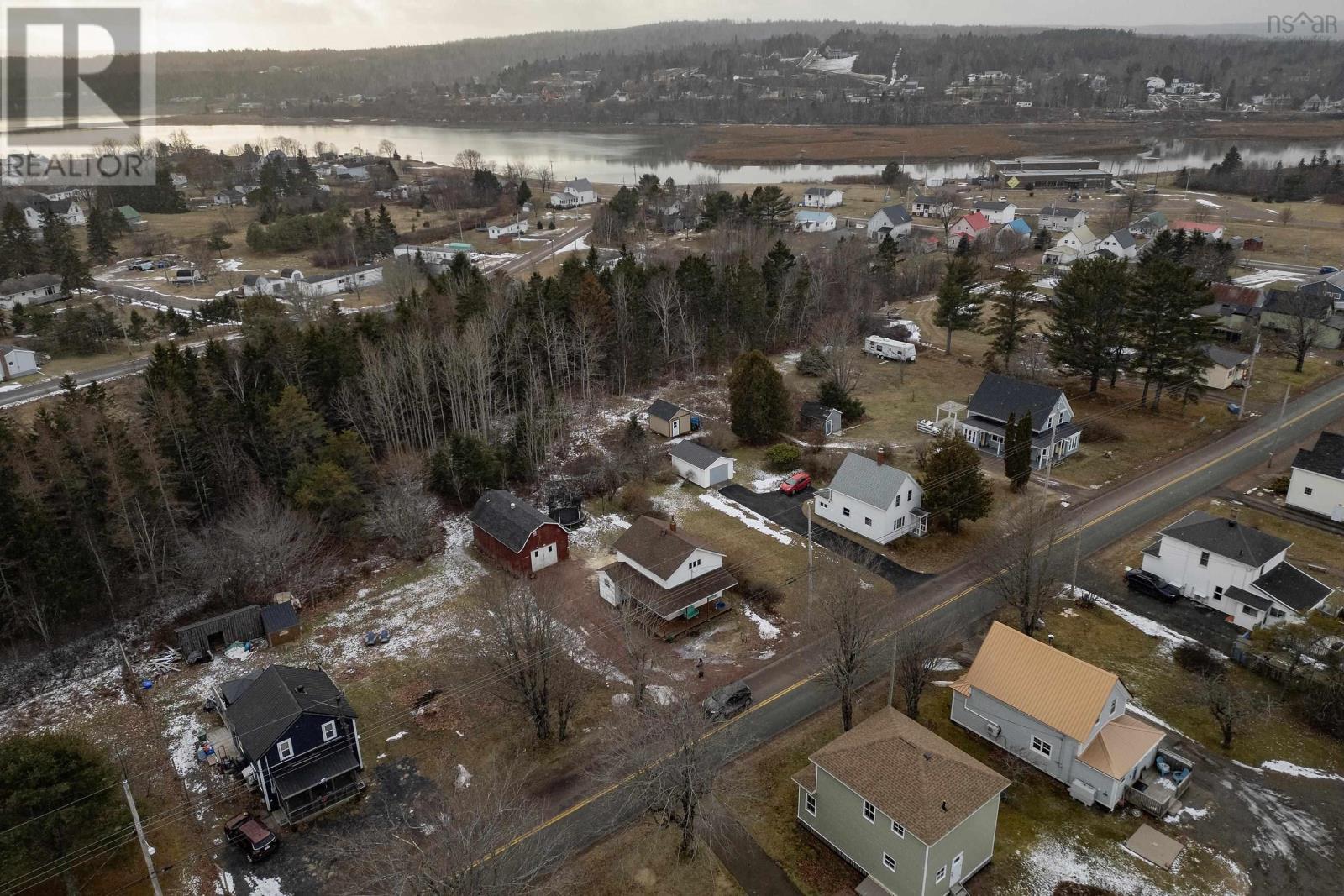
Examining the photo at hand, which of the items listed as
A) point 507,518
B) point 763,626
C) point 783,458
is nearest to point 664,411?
point 783,458

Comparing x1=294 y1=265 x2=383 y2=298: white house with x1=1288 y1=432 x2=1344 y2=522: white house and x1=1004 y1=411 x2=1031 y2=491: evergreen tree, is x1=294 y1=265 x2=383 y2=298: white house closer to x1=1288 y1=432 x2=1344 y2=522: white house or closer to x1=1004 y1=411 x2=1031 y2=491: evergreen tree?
x1=1004 y1=411 x2=1031 y2=491: evergreen tree

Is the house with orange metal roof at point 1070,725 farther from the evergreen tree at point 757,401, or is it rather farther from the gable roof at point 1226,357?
the gable roof at point 1226,357

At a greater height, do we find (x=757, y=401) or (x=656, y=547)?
(x=757, y=401)

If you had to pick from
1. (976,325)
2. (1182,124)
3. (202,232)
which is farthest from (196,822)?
(1182,124)

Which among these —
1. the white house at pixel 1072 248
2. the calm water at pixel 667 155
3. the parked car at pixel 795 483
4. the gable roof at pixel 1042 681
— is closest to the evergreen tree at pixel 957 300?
the parked car at pixel 795 483

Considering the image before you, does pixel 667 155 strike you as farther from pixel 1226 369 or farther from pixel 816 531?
pixel 816 531

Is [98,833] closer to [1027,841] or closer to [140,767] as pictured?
[140,767]
